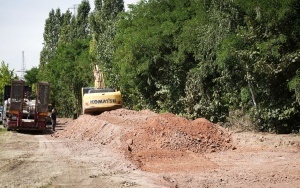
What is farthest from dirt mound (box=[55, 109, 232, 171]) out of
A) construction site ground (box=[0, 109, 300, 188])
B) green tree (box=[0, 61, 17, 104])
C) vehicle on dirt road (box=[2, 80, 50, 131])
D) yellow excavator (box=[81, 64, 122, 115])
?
green tree (box=[0, 61, 17, 104])

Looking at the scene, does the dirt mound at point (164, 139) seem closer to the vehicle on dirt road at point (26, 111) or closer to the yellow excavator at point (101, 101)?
the yellow excavator at point (101, 101)

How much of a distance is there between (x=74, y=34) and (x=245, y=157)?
56783 millimetres

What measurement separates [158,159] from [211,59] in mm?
9876

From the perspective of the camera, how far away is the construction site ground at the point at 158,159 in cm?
1066

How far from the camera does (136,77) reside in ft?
108

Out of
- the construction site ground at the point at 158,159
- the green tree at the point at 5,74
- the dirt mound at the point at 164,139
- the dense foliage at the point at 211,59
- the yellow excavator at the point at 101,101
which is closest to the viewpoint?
the construction site ground at the point at 158,159

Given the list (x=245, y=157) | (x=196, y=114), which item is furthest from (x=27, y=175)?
(x=196, y=114)

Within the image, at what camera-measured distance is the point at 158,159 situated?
1422cm

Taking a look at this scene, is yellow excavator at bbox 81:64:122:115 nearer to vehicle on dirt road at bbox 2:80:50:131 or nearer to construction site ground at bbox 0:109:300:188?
vehicle on dirt road at bbox 2:80:50:131

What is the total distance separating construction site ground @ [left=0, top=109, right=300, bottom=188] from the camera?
10.7 m

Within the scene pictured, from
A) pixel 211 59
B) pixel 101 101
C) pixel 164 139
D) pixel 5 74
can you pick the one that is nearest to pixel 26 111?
pixel 101 101

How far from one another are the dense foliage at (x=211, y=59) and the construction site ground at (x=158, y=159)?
2.67 metres

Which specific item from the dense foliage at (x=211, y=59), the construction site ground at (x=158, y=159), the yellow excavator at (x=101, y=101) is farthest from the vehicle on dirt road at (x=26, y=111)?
the dense foliage at (x=211, y=59)

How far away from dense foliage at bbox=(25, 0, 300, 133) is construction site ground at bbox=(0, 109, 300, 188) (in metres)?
2.67
